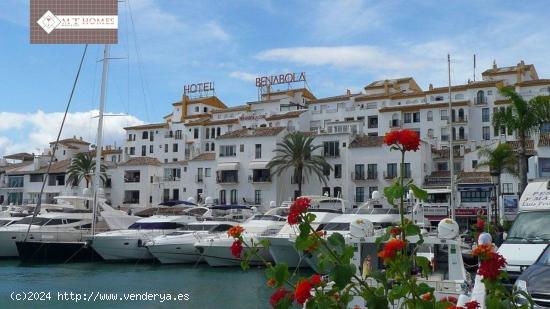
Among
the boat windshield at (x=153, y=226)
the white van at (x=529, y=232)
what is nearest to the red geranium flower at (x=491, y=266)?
the white van at (x=529, y=232)

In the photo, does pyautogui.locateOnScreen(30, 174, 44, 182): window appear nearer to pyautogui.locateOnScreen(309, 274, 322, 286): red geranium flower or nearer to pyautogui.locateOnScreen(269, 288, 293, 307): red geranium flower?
pyautogui.locateOnScreen(269, 288, 293, 307): red geranium flower

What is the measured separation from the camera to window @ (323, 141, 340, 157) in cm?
5894

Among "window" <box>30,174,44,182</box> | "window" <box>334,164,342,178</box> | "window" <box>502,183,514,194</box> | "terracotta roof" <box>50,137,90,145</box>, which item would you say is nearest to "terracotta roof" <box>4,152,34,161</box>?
"terracotta roof" <box>50,137,90,145</box>

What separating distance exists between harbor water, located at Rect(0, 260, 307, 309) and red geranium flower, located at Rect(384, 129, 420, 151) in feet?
56.9

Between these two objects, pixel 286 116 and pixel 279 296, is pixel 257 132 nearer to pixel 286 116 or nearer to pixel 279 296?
pixel 286 116

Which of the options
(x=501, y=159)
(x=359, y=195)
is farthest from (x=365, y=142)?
(x=501, y=159)

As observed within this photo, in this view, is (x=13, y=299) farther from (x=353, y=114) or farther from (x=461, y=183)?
(x=353, y=114)

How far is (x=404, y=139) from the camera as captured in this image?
201 inches

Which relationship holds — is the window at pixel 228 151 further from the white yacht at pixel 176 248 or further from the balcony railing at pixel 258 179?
the white yacht at pixel 176 248

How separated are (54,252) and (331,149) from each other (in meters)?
30.9

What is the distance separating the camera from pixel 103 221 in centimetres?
4269

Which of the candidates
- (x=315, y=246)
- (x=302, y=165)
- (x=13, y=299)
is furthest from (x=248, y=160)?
(x=315, y=246)

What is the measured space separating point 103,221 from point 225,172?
21023 millimetres

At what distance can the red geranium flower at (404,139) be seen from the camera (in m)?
5.09
